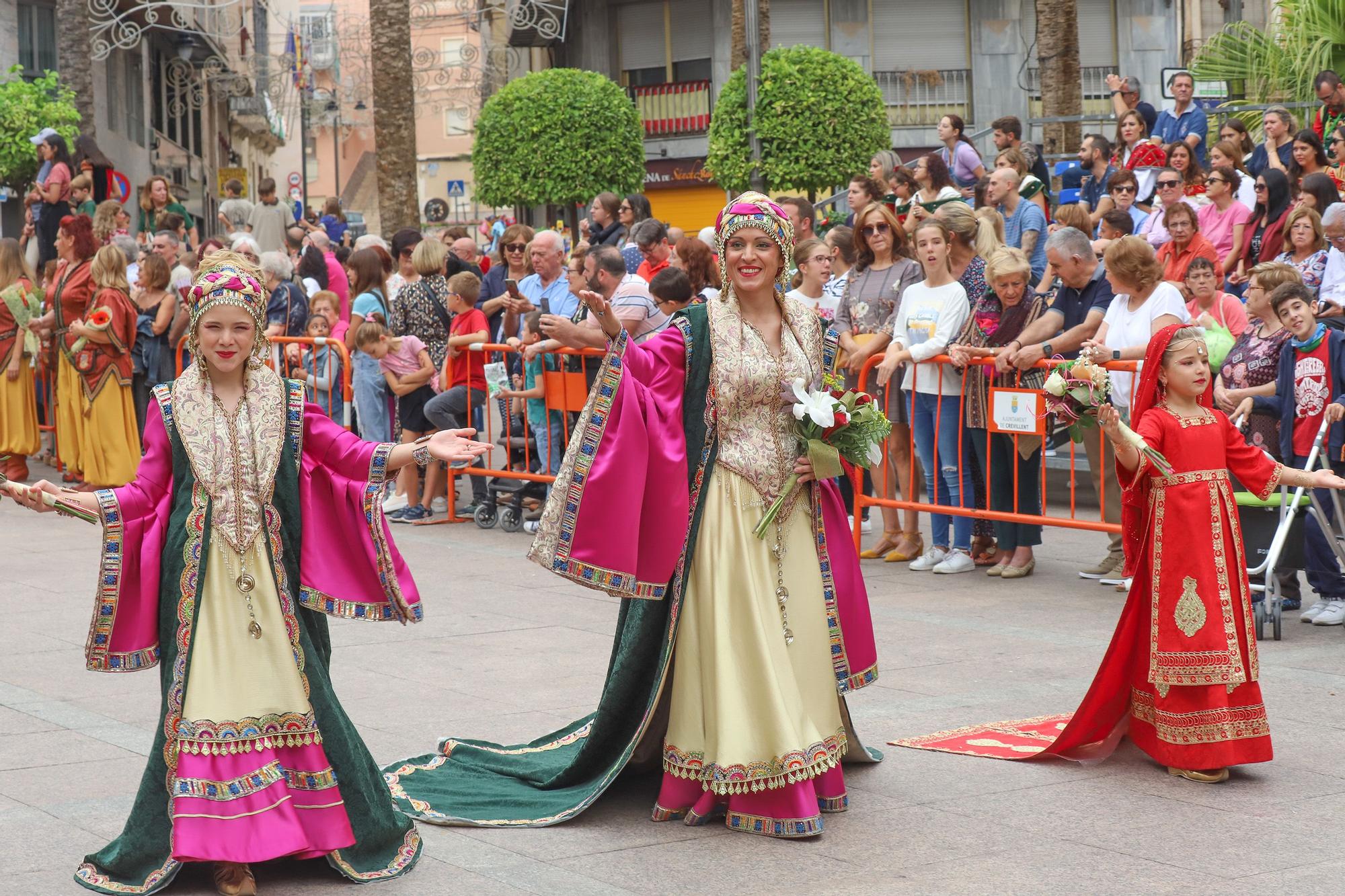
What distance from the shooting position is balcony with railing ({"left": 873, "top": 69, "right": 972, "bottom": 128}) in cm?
3497

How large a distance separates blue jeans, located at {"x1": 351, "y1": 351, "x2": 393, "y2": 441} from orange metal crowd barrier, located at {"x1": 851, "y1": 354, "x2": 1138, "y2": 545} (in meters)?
3.77

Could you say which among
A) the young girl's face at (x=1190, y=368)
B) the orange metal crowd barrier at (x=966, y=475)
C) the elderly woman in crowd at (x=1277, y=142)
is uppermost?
the elderly woman in crowd at (x=1277, y=142)

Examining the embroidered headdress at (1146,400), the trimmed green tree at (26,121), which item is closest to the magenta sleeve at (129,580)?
the embroidered headdress at (1146,400)

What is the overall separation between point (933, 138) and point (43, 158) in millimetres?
20680

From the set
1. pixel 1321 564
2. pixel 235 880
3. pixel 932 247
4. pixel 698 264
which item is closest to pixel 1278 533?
pixel 1321 564

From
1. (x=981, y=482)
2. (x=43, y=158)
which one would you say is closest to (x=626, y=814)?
(x=981, y=482)

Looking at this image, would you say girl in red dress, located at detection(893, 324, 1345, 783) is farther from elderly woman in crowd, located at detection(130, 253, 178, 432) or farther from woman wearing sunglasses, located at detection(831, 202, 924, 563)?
elderly woman in crowd, located at detection(130, 253, 178, 432)

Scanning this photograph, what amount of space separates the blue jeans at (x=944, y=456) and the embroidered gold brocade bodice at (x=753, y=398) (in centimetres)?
466

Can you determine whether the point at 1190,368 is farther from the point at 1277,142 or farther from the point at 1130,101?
the point at 1130,101

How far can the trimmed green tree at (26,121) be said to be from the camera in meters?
24.8

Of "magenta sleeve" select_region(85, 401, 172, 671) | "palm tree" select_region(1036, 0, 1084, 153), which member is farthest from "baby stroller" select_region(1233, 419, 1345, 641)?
"palm tree" select_region(1036, 0, 1084, 153)

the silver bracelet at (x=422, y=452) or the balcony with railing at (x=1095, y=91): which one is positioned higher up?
the balcony with railing at (x=1095, y=91)

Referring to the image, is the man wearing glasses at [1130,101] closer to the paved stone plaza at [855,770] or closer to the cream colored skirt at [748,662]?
the paved stone plaza at [855,770]

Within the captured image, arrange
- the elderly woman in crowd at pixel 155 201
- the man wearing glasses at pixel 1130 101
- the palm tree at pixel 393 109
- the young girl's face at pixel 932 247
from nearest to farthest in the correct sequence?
the young girl's face at pixel 932 247 < the man wearing glasses at pixel 1130 101 < the elderly woman in crowd at pixel 155 201 < the palm tree at pixel 393 109
